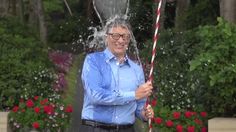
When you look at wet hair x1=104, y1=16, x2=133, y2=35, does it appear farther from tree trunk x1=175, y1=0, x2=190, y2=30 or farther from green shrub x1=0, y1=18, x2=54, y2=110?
tree trunk x1=175, y1=0, x2=190, y2=30

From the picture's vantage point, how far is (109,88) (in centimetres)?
402

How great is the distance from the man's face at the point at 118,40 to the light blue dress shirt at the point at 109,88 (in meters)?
0.04

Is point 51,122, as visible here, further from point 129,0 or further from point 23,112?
point 129,0

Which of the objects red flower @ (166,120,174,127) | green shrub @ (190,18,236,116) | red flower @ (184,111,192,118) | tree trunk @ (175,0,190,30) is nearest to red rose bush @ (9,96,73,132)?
red flower @ (166,120,174,127)

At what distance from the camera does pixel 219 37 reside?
25.1 feet

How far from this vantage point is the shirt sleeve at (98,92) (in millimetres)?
3939

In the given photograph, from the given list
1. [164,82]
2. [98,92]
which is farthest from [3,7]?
[98,92]

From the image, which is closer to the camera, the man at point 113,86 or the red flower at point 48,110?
the man at point 113,86

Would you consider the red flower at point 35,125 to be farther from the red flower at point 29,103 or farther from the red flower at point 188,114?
the red flower at point 188,114

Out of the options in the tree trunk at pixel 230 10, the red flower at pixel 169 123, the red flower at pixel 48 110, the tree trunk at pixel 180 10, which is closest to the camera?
the red flower at pixel 169 123

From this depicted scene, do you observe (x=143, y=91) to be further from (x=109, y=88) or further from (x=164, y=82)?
(x=164, y=82)

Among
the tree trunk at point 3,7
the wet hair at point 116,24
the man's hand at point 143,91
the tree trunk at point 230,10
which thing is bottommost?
the man's hand at point 143,91

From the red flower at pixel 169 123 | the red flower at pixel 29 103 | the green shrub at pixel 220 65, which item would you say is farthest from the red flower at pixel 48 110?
the green shrub at pixel 220 65

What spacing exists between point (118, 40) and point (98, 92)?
1.30ft
